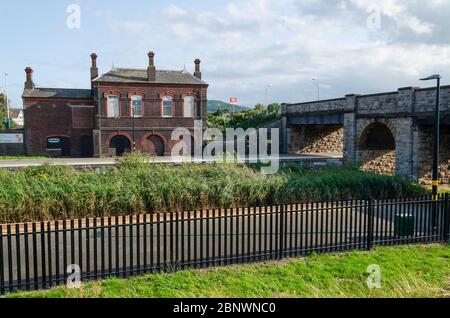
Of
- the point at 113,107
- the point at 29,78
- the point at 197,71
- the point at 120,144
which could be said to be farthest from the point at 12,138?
the point at 197,71

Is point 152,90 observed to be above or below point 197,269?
above

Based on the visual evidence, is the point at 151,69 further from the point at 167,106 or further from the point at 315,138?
the point at 315,138

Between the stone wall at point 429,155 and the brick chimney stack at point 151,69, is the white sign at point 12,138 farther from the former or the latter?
the stone wall at point 429,155

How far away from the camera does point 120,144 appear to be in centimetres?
3903

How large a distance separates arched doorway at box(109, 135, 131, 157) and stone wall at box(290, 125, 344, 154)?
1740cm

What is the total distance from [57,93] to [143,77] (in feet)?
30.6

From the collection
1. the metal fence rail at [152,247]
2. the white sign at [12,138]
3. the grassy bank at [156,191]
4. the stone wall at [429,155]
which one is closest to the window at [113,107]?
the white sign at [12,138]

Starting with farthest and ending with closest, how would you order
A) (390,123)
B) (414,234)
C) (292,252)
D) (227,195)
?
(390,123) < (227,195) < (414,234) < (292,252)

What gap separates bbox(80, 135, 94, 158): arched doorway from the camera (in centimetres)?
3975

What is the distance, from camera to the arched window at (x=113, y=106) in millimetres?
37844
